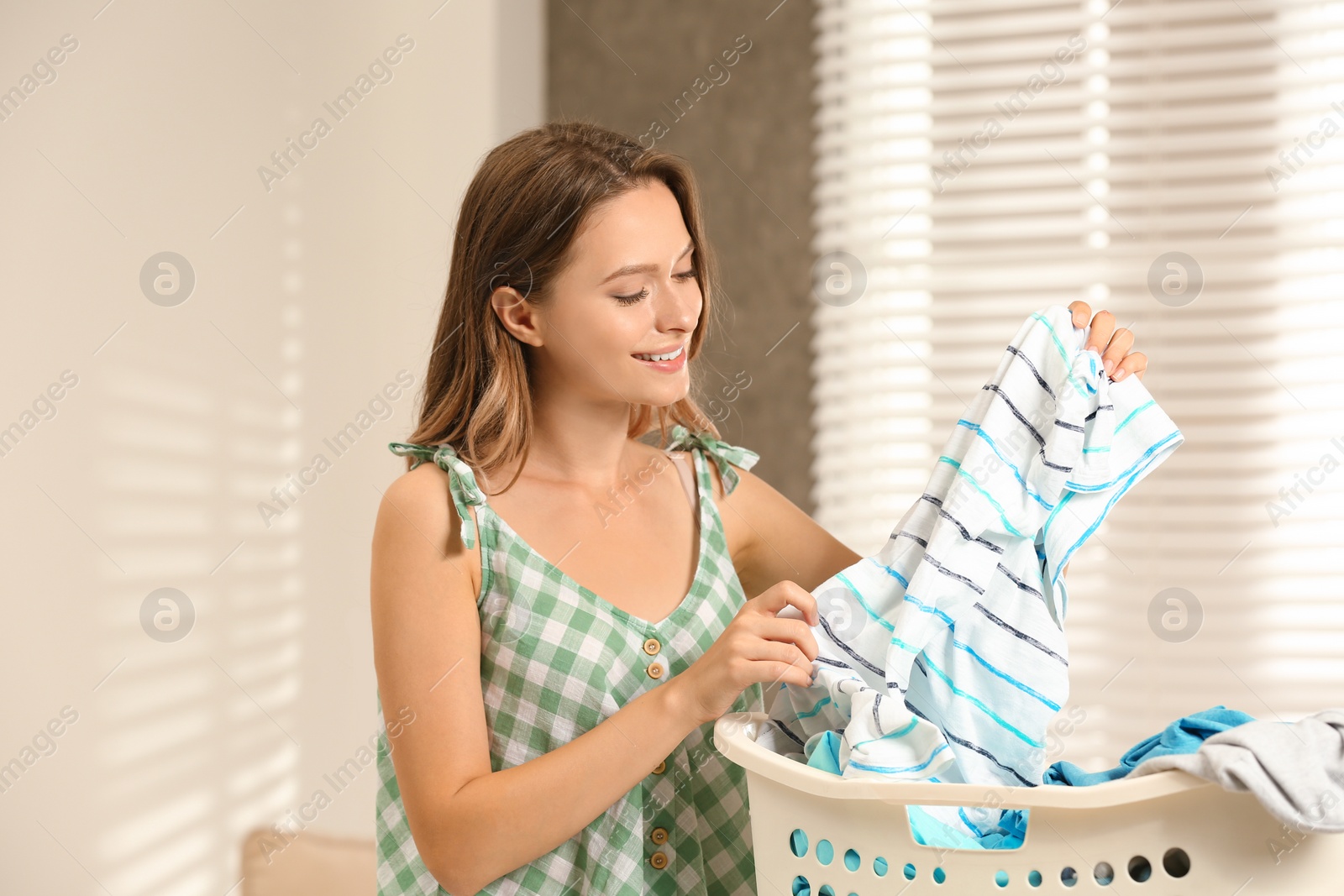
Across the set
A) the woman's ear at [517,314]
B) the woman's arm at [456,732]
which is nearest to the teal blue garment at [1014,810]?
the woman's arm at [456,732]

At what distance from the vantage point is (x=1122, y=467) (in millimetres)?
856

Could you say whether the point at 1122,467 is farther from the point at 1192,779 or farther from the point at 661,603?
the point at 661,603

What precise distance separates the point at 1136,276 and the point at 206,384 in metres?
1.63

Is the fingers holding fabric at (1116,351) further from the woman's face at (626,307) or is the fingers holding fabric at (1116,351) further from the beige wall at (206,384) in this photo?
the beige wall at (206,384)

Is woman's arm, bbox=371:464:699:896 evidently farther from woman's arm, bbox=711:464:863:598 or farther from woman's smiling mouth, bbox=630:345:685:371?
woman's arm, bbox=711:464:863:598

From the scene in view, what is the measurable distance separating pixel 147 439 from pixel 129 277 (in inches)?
9.5

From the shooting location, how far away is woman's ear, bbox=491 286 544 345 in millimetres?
1051

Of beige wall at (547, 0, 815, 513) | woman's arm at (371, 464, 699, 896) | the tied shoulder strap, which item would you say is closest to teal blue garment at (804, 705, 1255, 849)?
woman's arm at (371, 464, 699, 896)

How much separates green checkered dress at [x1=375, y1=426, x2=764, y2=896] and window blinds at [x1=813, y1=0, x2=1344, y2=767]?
1.05 m

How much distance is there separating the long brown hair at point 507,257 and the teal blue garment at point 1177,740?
1.83ft

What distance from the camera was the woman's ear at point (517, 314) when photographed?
1.05 m

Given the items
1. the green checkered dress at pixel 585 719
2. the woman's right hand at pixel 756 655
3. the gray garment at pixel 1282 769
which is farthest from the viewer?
the green checkered dress at pixel 585 719

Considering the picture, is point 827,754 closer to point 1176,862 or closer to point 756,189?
point 1176,862

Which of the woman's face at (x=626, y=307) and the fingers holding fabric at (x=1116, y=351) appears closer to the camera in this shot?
the fingers holding fabric at (x=1116, y=351)
